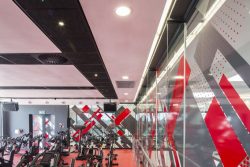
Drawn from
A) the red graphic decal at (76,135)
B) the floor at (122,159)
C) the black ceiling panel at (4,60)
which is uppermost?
the black ceiling panel at (4,60)

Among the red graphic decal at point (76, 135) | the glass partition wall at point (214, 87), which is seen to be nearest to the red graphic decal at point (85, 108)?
the red graphic decal at point (76, 135)

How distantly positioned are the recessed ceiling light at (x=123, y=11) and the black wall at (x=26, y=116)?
13.1 metres

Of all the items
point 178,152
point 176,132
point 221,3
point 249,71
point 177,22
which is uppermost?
point 177,22

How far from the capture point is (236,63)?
1076 millimetres

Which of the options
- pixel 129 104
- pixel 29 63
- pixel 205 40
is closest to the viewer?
pixel 205 40

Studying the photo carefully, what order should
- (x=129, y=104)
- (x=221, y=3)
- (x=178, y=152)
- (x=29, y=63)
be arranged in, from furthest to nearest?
1. (x=129, y=104)
2. (x=29, y=63)
3. (x=178, y=152)
4. (x=221, y=3)

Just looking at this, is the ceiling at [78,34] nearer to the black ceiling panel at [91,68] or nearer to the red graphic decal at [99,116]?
the black ceiling panel at [91,68]

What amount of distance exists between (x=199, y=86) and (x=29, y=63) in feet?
11.2

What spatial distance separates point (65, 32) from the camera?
2.61 meters

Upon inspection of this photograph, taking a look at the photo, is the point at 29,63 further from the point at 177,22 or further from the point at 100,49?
the point at 177,22

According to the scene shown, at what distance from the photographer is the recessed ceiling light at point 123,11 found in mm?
2025

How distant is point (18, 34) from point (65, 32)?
59 cm

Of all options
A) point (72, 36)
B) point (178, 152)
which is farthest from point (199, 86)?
point (72, 36)

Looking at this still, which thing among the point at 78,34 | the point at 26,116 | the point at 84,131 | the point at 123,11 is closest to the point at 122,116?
the point at 84,131
